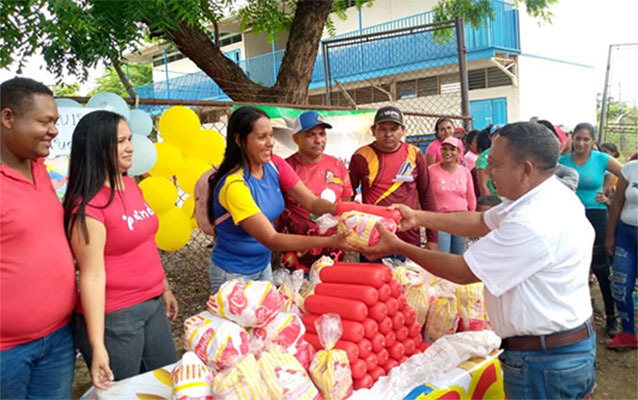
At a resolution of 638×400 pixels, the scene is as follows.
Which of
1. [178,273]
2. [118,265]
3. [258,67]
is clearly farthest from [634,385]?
[258,67]

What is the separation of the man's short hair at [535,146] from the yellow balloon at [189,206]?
2983mm

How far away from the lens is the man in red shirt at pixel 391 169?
158 inches

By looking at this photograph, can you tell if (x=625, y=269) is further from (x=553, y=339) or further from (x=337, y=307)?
(x=337, y=307)

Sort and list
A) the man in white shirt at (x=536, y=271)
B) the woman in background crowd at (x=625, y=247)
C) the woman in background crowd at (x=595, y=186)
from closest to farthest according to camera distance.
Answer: the man in white shirt at (x=536, y=271)
the woman in background crowd at (x=625, y=247)
the woman in background crowd at (x=595, y=186)

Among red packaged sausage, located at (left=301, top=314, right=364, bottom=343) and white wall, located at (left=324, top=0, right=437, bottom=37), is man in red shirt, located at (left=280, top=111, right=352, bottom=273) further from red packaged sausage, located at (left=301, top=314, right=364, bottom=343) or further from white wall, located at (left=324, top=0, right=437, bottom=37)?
white wall, located at (left=324, top=0, right=437, bottom=37)

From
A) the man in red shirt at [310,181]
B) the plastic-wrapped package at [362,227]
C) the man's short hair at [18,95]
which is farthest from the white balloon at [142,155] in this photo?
the plastic-wrapped package at [362,227]

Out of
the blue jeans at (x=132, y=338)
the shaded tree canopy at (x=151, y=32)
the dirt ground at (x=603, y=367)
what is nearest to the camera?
the blue jeans at (x=132, y=338)

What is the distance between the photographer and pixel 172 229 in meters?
3.98

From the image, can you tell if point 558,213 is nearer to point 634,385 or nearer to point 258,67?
point 634,385

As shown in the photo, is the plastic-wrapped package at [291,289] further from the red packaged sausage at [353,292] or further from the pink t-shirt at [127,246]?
the pink t-shirt at [127,246]

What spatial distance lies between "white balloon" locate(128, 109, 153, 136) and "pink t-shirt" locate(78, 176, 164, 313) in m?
1.62

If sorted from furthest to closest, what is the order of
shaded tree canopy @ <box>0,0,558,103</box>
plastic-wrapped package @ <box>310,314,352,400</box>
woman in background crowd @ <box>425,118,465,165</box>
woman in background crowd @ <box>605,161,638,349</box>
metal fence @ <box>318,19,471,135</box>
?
metal fence @ <box>318,19,471,135</box> < woman in background crowd @ <box>425,118,465,165</box> < woman in background crowd @ <box>605,161,638,349</box> < shaded tree canopy @ <box>0,0,558,103</box> < plastic-wrapped package @ <box>310,314,352,400</box>

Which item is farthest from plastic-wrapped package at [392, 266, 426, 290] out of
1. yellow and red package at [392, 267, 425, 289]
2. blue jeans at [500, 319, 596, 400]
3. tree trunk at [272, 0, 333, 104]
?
tree trunk at [272, 0, 333, 104]

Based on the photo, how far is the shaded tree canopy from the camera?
2965 mm
